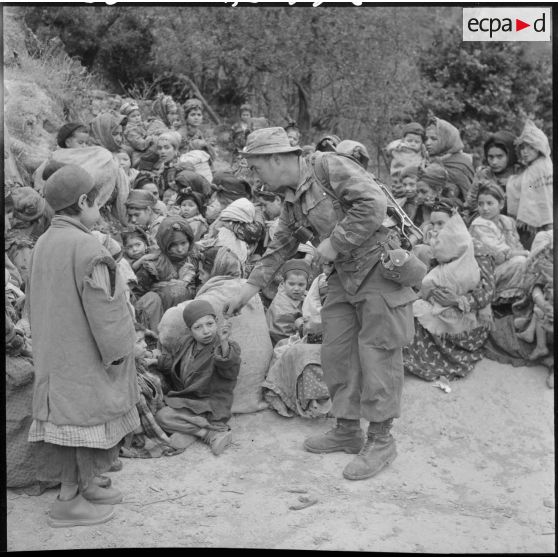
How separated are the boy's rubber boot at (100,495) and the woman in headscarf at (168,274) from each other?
4.42 ft

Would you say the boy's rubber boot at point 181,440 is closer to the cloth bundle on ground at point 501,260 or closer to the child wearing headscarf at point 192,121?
the cloth bundle on ground at point 501,260

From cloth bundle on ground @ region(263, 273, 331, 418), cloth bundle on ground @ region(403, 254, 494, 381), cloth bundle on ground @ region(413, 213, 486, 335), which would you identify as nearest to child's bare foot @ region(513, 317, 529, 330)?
cloth bundle on ground @ region(403, 254, 494, 381)

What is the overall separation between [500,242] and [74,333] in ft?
10.8

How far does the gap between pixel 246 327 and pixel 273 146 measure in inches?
50.9

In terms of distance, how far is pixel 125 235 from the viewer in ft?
18.4

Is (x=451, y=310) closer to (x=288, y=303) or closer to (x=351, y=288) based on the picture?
(x=288, y=303)

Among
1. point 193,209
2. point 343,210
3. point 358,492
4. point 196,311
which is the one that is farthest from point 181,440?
point 193,209

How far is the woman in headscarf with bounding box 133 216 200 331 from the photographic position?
4.80m

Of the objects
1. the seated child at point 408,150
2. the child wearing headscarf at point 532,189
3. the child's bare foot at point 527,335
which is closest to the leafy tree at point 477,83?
the seated child at point 408,150

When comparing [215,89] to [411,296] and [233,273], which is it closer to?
[233,273]

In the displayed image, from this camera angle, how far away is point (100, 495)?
11.7 ft

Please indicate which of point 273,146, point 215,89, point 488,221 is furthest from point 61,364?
point 215,89

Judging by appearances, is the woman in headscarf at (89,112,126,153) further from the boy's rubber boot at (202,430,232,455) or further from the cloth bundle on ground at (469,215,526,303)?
the boy's rubber boot at (202,430,232,455)

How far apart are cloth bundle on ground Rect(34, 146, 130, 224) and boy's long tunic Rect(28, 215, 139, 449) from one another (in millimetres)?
2456
